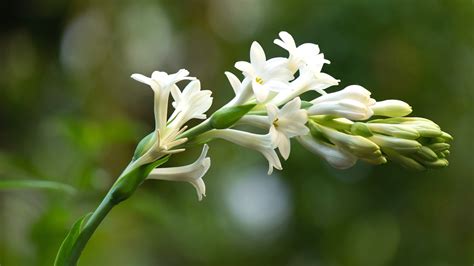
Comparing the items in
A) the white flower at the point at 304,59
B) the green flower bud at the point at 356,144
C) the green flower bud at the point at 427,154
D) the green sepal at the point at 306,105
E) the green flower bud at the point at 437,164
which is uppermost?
the white flower at the point at 304,59

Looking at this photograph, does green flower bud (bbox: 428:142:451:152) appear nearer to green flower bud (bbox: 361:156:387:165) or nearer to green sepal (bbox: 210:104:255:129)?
green flower bud (bbox: 361:156:387:165)

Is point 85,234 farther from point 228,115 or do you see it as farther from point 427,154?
point 427,154

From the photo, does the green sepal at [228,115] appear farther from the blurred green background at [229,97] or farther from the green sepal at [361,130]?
the blurred green background at [229,97]

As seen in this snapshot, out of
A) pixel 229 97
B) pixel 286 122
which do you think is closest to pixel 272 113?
pixel 286 122

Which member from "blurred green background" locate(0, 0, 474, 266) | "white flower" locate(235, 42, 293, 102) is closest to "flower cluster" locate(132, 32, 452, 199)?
"white flower" locate(235, 42, 293, 102)

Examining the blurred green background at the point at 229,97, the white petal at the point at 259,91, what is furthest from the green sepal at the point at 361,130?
the blurred green background at the point at 229,97
